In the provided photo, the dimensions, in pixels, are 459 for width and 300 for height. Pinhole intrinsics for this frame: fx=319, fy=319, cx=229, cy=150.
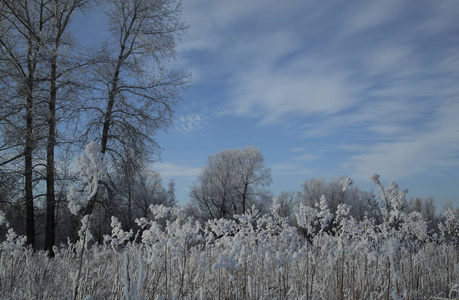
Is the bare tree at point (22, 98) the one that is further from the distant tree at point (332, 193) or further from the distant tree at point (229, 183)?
the distant tree at point (332, 193)

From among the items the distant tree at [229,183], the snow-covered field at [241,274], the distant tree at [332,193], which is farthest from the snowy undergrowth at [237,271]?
the distant tree at [332,193]

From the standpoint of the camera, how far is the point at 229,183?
125 ft

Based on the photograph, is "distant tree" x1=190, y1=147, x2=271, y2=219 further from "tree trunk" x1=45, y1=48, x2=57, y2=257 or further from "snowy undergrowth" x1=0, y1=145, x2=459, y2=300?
"snowy undergrowth" x1=0, y1=145, x2=459, y2=300

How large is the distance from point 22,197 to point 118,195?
3556 mm

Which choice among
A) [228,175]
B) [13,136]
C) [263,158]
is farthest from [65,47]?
[263,158]

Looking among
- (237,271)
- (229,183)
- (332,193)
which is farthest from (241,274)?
(332,193)

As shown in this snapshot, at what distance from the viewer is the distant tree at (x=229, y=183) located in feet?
123

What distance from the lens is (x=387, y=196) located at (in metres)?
2.30

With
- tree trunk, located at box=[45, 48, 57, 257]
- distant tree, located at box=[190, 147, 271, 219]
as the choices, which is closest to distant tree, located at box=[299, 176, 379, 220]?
distant tree, located at box=[190, 147, 271, 219]

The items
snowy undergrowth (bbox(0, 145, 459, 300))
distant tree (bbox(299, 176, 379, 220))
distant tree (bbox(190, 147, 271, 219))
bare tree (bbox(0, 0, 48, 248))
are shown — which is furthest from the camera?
distant tree (bbox(299, 176, 379, 220))

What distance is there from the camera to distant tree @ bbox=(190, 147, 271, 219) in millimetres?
37531

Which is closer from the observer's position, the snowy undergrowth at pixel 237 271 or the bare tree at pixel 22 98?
the snowy undergrowth at pixel 237 271

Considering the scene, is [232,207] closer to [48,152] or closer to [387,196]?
[48,152]

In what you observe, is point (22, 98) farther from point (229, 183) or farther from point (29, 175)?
point (229, 183)
